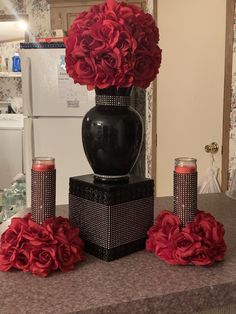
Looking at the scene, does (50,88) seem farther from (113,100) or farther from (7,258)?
(7,258)

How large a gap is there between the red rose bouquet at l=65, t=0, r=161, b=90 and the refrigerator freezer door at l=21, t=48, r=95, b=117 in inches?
79.4

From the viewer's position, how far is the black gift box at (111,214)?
0.99 meters

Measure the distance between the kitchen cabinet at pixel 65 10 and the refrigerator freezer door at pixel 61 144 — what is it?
1.10 metres

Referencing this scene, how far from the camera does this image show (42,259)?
91 centimetres

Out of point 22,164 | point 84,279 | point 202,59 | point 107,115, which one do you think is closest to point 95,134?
point 107,115

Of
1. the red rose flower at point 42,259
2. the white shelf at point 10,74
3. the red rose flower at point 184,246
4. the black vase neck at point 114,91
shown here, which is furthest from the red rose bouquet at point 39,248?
the white shelf at point 10,74

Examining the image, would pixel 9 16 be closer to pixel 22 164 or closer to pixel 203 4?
pixel 22 164

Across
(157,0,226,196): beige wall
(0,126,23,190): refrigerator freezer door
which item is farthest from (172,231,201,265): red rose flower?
(0,126,23,190): refrigerator freezer door

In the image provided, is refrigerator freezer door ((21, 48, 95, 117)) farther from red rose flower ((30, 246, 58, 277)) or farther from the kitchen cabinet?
red rose flower ((30, 246, 58, 277))

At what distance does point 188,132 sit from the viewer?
3.02 metres

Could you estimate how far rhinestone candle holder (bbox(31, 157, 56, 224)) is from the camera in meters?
0.97

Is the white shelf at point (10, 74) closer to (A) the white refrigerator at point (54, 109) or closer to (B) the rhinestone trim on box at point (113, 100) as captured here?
(A) the white refrigerator at point (54, 109)

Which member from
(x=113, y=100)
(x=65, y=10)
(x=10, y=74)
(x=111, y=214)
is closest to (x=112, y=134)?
(x=113, y=100)

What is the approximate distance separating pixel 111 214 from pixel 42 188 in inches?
6.8
